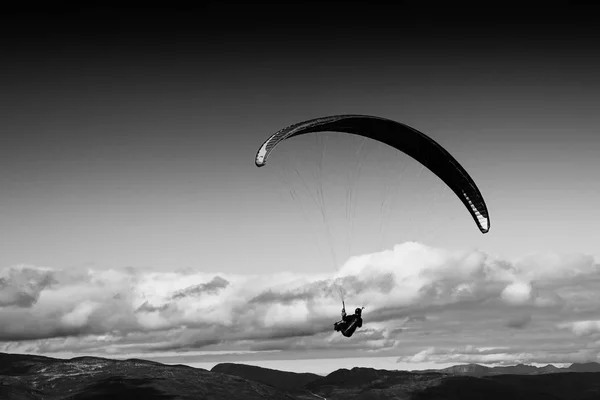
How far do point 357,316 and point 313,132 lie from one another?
11.6m

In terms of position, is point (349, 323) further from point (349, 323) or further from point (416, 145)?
point (416, 145)

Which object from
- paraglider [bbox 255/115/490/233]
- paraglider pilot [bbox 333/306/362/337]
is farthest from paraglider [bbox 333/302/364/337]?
paraglider [bbox 255/115/490/233]

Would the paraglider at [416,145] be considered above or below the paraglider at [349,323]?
above

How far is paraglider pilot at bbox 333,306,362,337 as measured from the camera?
114ft

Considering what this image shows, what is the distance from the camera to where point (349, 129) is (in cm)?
3919

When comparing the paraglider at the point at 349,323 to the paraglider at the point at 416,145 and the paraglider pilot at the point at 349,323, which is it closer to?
the paraglider pilot at the point at 349,323

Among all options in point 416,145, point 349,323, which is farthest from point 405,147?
point 349,323

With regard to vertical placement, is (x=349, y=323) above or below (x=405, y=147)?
below

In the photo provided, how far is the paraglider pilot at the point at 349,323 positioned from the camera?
34.7 meters

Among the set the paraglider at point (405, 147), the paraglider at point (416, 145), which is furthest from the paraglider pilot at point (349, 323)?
the paraglider at point (416, 145)

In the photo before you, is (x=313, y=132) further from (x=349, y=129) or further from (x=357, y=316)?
(x=357, y=316)

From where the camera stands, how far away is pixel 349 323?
3491cm

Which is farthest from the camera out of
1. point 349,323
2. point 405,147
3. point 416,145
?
point 405,147

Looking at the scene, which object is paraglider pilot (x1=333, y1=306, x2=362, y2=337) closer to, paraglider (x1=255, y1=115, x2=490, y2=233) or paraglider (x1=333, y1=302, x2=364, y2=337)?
paraglider (x1=333, y1=302, x2=364, y2=337)
